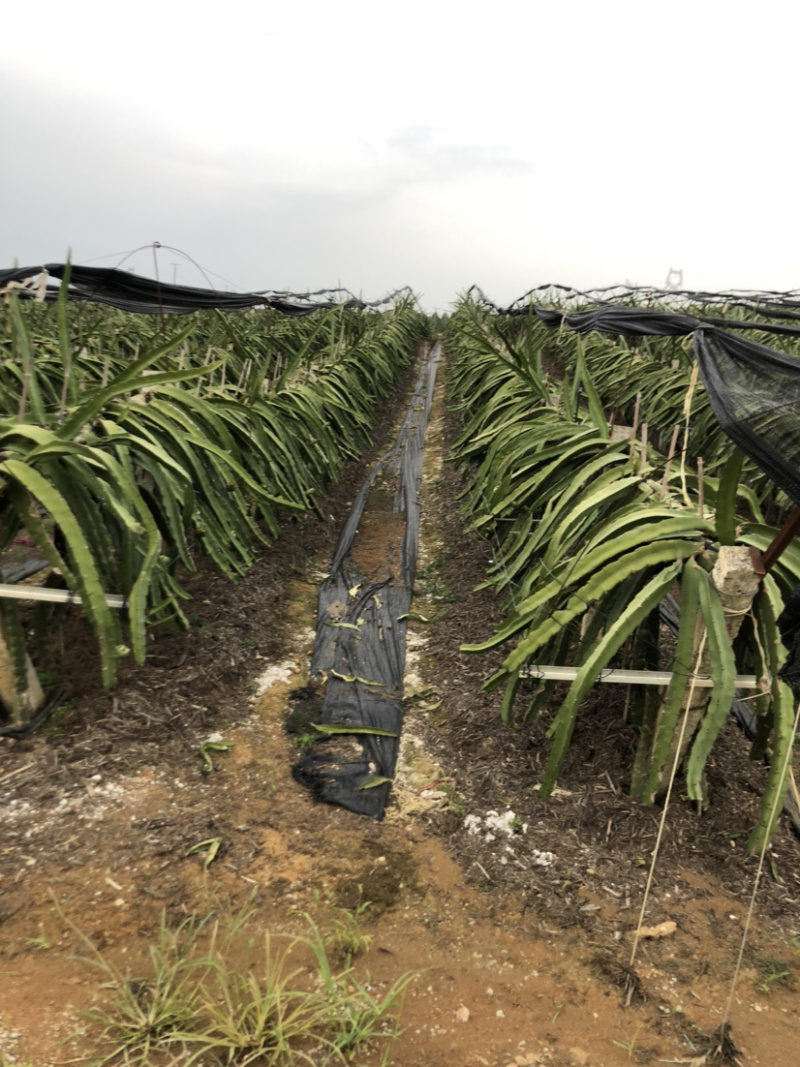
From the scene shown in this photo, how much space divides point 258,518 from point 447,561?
1214mm

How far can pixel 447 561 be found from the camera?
4.01m

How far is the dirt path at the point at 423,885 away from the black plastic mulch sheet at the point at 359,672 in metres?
0.09

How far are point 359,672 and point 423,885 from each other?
3.73 feet

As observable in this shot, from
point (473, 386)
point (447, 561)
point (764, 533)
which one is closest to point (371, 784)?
point (764, 533)

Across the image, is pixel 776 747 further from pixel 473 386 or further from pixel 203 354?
pixel 473 386

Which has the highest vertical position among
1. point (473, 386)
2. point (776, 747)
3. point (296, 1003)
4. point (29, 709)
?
point (473, 386)

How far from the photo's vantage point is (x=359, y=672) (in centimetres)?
286

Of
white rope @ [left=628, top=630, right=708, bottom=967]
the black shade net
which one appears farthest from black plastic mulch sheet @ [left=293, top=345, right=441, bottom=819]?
the black shade net

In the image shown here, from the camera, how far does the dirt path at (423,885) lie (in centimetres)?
143

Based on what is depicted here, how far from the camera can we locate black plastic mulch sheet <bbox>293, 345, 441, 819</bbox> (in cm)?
223

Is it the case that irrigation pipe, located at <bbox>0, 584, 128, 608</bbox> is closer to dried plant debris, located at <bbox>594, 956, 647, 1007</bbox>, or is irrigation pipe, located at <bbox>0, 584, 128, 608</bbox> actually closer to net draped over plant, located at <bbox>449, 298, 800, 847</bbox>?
net draped over plant, located at <bbox>449, 298, 800, 847</bbox>

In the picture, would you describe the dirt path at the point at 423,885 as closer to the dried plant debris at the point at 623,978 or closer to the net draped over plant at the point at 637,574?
the dried plant debris at the point at 623,978

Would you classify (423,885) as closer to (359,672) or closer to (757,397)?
(359,672)

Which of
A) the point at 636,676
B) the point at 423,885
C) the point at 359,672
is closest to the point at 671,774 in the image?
the point at 636,676
